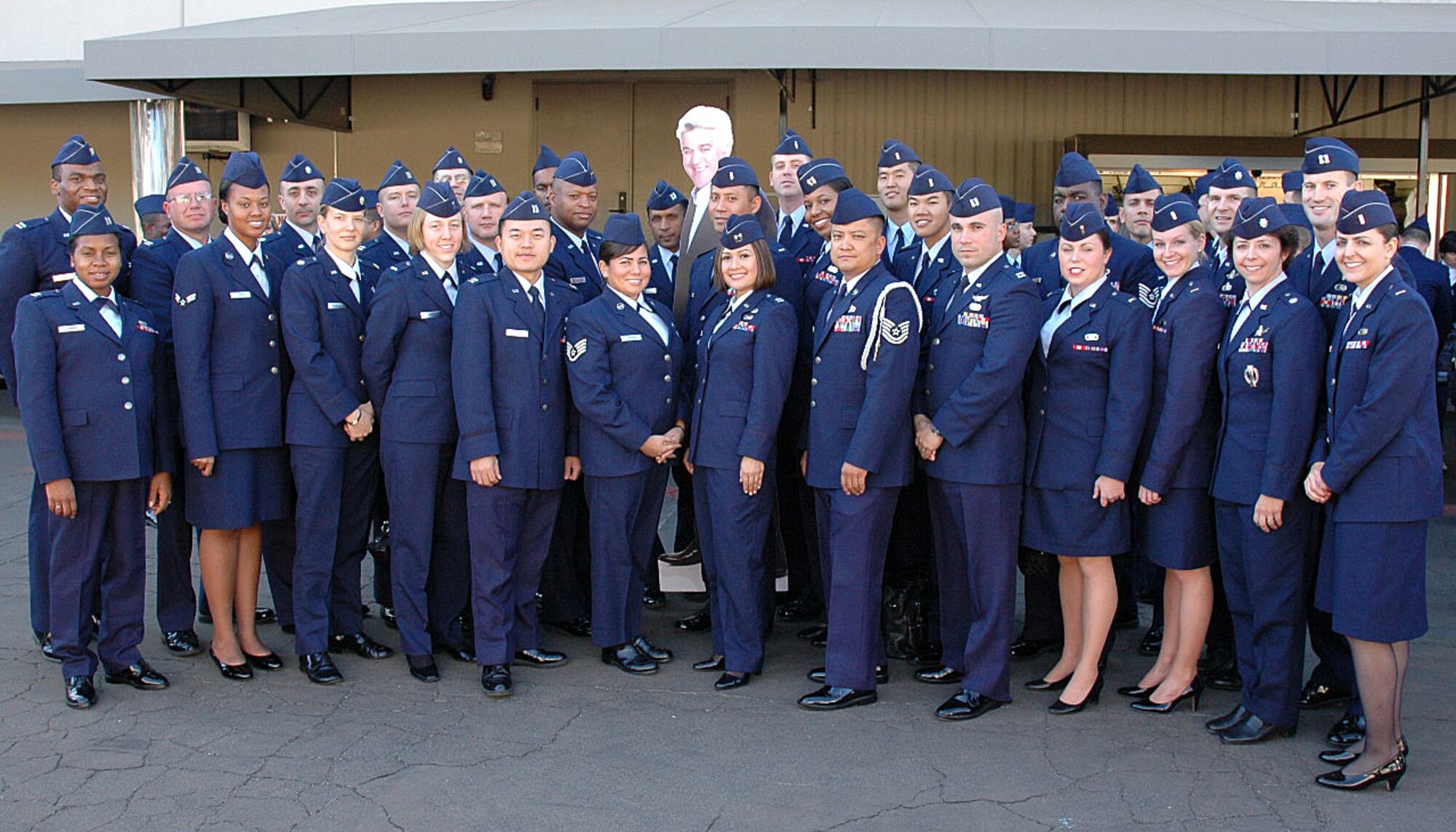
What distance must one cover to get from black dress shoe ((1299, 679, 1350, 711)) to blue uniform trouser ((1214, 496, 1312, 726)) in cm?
31

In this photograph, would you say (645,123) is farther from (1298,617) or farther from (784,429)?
(1298,617)

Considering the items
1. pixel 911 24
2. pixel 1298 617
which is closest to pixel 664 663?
pixel 1298 617

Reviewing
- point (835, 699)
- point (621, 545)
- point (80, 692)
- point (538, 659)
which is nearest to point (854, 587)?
point (835, 699)

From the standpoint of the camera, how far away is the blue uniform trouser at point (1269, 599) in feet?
13.5

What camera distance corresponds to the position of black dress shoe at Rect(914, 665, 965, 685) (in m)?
4.84

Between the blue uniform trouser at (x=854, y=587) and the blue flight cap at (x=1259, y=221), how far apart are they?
140cm

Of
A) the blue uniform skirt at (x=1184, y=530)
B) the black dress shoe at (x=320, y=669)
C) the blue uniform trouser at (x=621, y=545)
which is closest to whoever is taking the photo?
the blue uniform skirt at (x=1184, y=530)

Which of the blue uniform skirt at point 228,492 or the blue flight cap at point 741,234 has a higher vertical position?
the blue flight cap at point 741,234

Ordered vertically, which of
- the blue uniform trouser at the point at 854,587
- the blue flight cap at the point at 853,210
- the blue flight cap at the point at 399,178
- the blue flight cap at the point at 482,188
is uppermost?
the blue flight cap at the point at 399,178

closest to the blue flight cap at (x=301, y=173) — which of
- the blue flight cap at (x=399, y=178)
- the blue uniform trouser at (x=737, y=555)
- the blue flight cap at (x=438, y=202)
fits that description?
the blue flight cap at (x=399, y=178)

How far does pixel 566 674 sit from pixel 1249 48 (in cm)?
682

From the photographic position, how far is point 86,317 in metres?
4.51

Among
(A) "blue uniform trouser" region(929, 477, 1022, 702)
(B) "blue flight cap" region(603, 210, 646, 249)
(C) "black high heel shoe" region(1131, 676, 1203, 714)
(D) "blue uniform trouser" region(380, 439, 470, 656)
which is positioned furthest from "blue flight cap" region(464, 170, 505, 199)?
(C) "black high heel shoe" region(1131, 676, 1203, 714)

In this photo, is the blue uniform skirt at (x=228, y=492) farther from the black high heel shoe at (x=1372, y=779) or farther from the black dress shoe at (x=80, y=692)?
the black high heel shoe at (x=1372, y=779)
